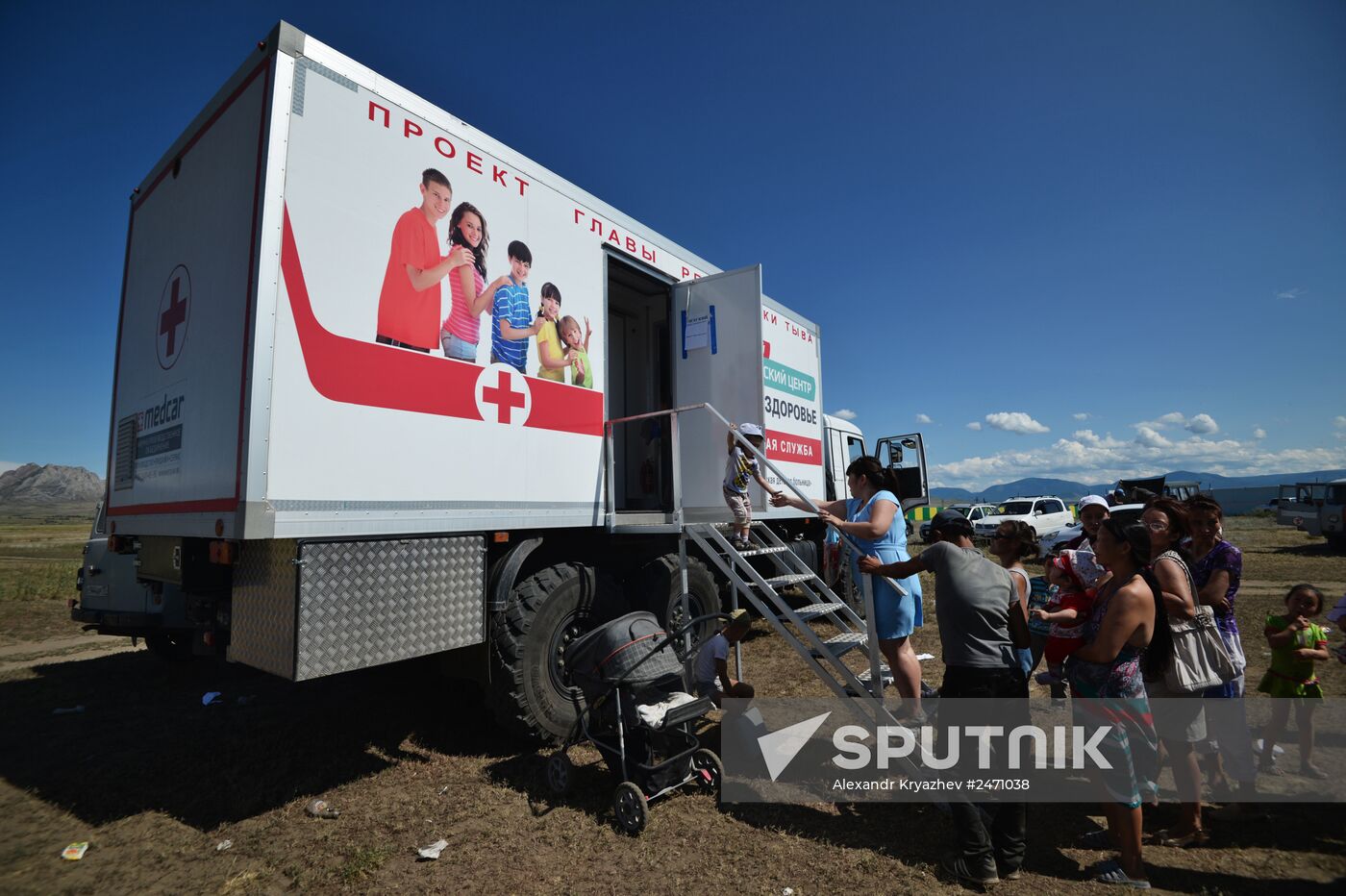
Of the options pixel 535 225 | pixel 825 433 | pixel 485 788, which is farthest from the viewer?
pixel 825 433

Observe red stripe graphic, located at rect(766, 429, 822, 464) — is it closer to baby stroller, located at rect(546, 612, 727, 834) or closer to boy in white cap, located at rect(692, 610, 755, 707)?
boy in white cap, located at rect(692, 610, 755, 707)

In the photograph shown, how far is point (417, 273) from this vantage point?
12.2ft

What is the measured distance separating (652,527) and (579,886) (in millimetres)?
2629

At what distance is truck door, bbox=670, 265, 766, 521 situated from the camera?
5844 millimetres

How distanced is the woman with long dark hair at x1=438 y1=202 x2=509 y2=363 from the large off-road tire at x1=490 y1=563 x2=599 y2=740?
5.42 ft

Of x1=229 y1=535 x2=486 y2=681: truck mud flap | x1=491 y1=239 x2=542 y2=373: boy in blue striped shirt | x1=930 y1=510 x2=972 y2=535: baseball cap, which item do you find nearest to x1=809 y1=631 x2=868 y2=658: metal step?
x1=930 y1=510 x2=972 y2=535: baseball cap

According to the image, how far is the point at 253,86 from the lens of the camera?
3.38m

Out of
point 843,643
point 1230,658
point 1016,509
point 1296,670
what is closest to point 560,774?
point 843,643

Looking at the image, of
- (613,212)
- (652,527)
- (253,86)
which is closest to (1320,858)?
(652,527)

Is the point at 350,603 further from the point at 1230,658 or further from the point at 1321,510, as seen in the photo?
the point at 1321,510

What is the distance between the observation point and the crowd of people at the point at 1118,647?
284 centimetres

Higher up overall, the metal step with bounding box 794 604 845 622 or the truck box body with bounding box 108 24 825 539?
the truck box body with bounding box 108 24 825 539

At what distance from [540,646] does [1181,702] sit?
12.0 ft

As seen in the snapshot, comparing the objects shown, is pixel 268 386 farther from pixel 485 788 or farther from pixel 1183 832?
pixel 1183 832
